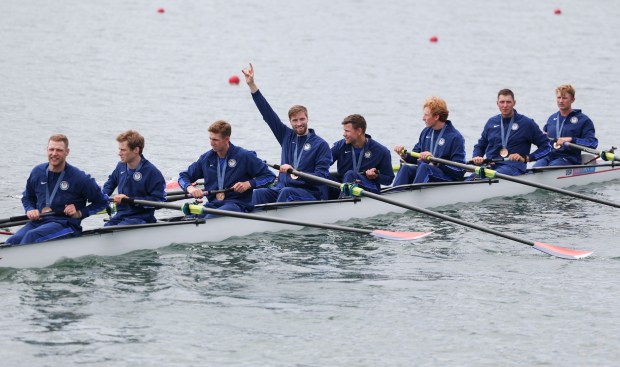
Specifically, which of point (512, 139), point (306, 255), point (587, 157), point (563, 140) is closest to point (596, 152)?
point (563, 140)

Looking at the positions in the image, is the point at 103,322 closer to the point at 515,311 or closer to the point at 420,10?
the point at 515,311

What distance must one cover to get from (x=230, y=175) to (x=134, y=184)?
4.97 feet

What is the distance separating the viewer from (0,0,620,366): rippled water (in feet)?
39.7

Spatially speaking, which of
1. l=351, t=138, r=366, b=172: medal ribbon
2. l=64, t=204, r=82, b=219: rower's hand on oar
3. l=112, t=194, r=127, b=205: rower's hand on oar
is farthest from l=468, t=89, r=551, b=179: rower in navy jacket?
l=64, t=204, r=82, b=219: rower's hand on oar

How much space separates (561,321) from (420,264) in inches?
101

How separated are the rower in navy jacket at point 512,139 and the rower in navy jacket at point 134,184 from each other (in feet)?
21.2

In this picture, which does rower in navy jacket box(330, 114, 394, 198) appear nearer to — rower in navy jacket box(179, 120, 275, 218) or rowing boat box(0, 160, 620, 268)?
rowing boat box(0, 160, 620, 268)

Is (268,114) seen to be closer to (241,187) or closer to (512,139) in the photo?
(241,187)

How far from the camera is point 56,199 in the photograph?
1362 centimetres

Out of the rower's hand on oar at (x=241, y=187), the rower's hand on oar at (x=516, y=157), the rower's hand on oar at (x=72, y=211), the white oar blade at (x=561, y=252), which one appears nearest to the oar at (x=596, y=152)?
the rower's hand on oar at (x=516, y=157)

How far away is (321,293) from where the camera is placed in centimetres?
1363

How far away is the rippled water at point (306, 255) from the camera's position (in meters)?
12.1

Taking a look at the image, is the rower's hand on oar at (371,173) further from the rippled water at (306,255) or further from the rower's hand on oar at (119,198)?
the rower's hand on oar at (119,198)

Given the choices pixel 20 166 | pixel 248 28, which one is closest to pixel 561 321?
pixel 20 166
